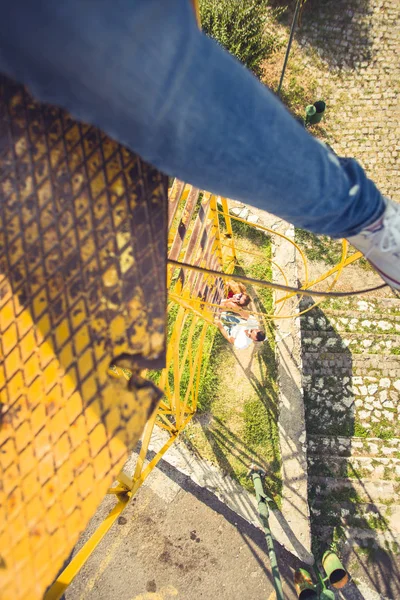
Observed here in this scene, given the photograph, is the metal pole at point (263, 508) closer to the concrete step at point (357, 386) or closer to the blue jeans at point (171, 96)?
the concrete step at point (357, 386)

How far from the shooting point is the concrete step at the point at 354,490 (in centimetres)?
543

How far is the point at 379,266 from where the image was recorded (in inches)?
69.4

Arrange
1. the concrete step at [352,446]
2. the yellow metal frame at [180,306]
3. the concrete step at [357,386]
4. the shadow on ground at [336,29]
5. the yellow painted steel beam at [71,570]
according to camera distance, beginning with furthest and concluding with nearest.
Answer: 1. the shadow on ground at [336,29]
2. the concrete step at [357,386]
3. the concrete step at [352,446]
4. the yellow metal frame at [180,306]
5. the yellow painted steel beam at [71,570]

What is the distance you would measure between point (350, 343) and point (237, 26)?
17.8ft

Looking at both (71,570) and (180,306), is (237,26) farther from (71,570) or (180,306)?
(71,570)

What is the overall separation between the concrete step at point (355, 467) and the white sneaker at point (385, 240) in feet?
14.9

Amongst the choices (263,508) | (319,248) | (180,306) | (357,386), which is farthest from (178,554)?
(319,248)

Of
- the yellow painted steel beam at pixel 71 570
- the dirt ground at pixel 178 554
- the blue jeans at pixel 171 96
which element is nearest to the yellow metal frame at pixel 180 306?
the yellow painted steel beam at pixel 71 570

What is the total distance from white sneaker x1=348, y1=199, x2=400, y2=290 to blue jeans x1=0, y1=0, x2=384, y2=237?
8.0 inches

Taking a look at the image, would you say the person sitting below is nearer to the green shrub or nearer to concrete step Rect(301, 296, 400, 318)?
concrete step Rect(301, 296, 400, 318)

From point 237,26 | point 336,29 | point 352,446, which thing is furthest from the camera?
point 336,29

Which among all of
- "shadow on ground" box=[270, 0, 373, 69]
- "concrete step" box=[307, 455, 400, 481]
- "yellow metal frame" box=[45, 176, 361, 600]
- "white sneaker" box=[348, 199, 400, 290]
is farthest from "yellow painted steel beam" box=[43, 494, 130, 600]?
"shadow on ground" box=[270, 0, 373, 69]

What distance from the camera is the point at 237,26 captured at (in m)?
6.82

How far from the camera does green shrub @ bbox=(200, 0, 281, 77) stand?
6.78 meters
